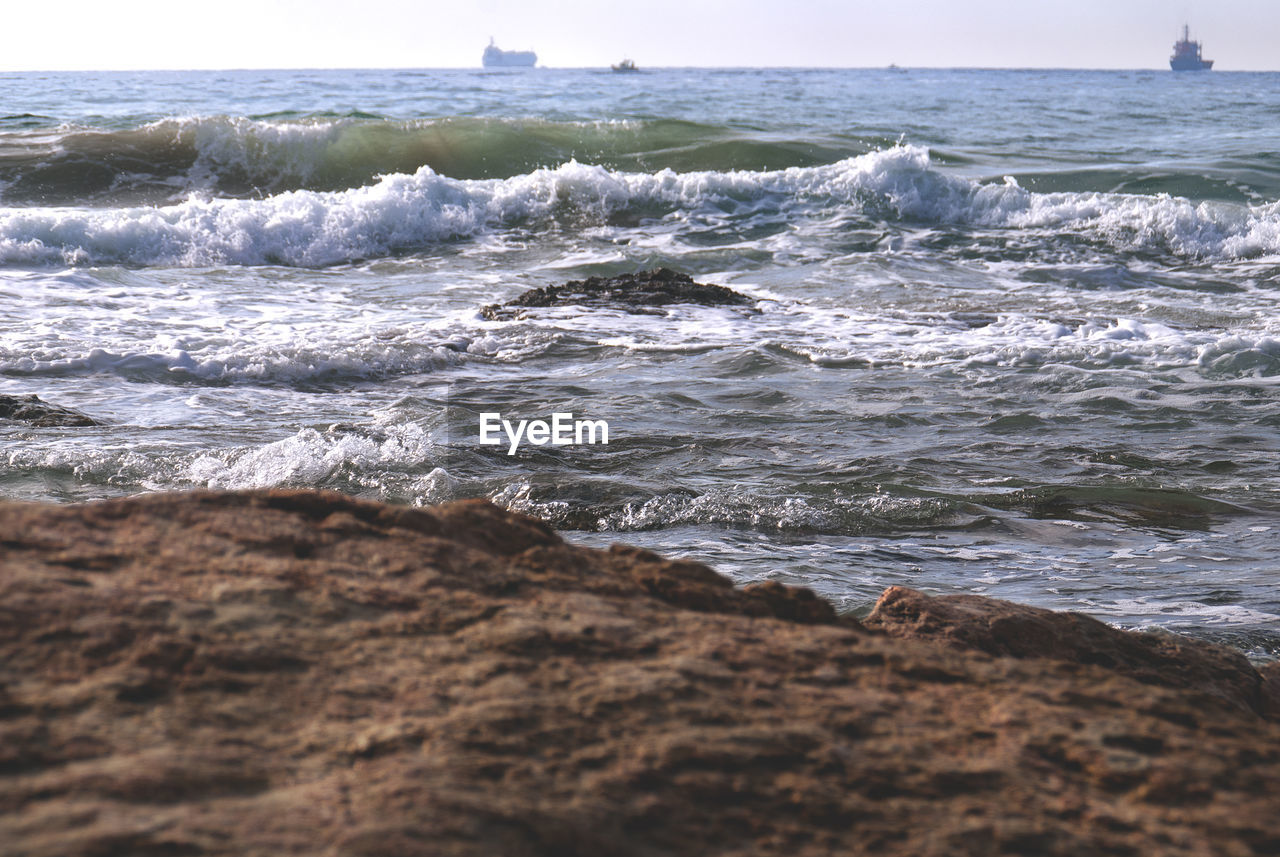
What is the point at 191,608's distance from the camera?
59.5 inches

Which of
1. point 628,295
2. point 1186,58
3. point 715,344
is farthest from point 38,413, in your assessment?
point 1186,58

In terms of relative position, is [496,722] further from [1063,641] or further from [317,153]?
[317,153]

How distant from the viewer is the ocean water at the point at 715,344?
172 inches

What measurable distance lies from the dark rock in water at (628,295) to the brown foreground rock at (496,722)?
22.7 feet

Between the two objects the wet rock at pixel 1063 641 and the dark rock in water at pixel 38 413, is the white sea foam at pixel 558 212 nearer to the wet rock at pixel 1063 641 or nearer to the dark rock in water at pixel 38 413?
the dark rock in water at pixel 38 413

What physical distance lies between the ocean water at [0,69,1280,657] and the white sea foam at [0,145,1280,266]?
0.05m

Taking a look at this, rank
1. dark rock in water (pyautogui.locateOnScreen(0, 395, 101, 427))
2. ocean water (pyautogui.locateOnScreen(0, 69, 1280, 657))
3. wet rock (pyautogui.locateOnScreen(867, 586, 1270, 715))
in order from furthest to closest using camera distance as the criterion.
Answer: dark rock in water (pyautogui.locateOnScreen(0, 395, 101, 427))
ocean water (pyautogui.locateOnScreen(0, 69, 1280, 657))
wet rock (pyautogui.locateOnScreen(867, 586, 1270, 715))

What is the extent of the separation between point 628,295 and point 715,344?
157 centimetres

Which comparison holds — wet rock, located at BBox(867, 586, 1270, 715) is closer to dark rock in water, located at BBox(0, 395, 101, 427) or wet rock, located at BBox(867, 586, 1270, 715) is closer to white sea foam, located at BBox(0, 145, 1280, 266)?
dark rock in water, located at BBox(0, 395, 101, 427)

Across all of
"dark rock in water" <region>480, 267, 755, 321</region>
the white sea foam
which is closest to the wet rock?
"dark rock in water" <region>480, 267, 755, 321</region>

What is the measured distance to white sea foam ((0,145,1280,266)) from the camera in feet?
35.8

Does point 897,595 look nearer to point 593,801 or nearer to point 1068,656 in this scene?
point 1068,656

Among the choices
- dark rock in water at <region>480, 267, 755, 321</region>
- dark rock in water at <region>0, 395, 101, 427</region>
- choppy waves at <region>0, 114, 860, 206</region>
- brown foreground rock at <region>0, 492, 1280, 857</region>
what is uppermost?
choppy waves at <region>0, 114, 860, 206</region>

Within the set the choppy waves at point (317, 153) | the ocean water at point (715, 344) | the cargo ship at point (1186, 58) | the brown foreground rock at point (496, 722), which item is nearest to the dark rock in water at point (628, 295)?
the ocean water at point (715, 344)
